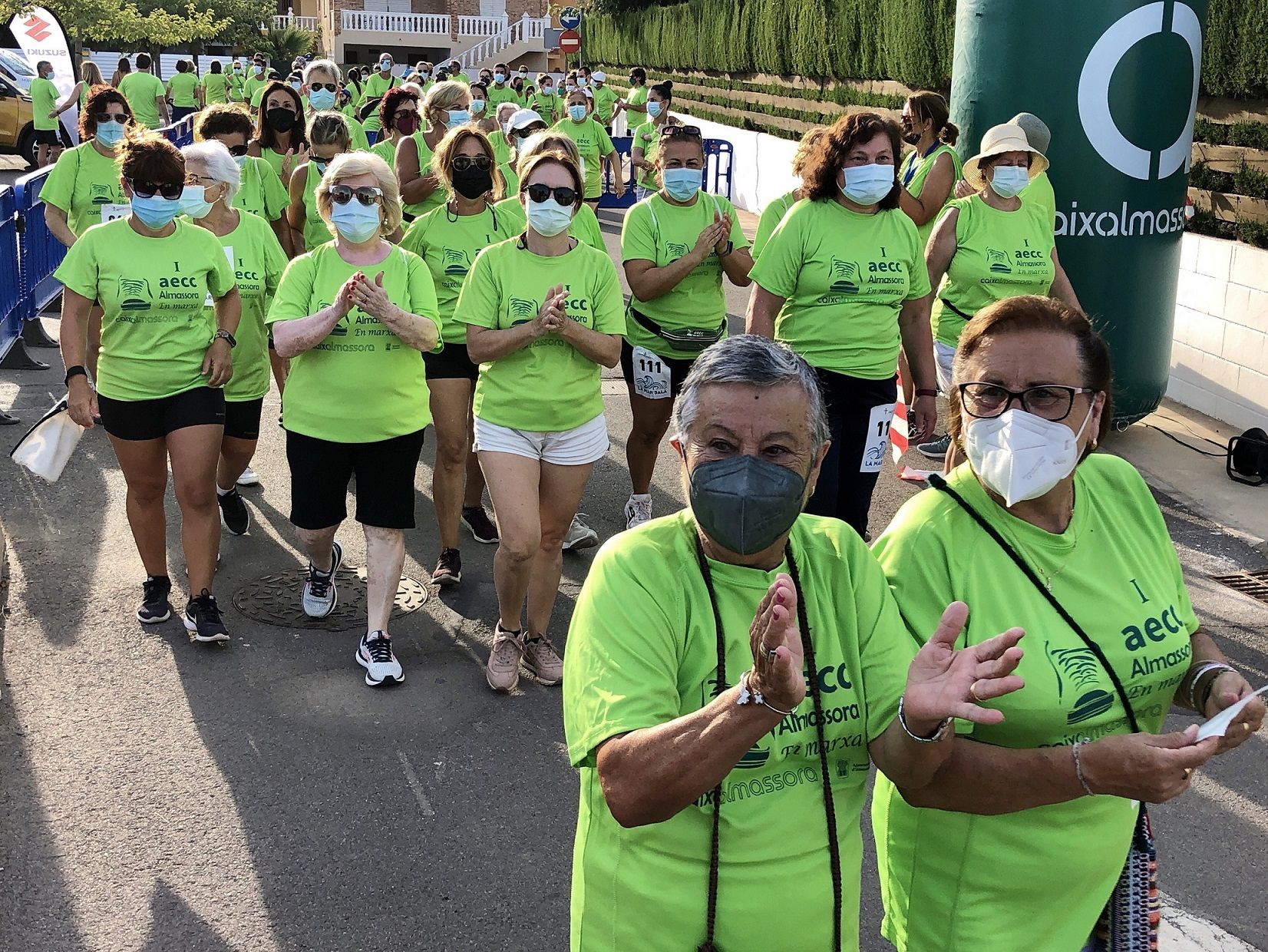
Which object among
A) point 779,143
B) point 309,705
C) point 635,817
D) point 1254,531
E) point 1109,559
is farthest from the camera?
point 779,143

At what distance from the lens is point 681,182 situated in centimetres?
683

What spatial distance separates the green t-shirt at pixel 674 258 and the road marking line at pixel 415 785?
2.64 meters

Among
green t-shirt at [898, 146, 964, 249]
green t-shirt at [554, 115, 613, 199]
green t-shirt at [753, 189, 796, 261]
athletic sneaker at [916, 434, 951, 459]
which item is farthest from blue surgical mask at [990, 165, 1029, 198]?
green t-shirt at [554, 115, 613, 199]

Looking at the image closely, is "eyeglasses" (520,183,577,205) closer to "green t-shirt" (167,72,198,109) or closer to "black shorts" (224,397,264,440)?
"black shorts" (224,397,264,440)

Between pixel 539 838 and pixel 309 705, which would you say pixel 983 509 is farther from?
pixel 309 705

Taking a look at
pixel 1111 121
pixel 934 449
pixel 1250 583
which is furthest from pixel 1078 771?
pixel 1111 121

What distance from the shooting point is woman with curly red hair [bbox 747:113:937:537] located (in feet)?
18.1

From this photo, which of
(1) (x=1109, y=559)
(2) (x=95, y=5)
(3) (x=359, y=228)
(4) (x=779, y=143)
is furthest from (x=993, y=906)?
(2) (x=95, y=5)

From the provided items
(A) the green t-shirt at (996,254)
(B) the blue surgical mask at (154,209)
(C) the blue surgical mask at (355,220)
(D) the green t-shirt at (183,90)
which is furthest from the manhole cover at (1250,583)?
(D) the green t-shirt at (183,90)

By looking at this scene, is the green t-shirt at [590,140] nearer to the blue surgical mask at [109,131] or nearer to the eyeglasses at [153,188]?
the blue surgical mask at [109,131]

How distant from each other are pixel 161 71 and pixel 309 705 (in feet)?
180

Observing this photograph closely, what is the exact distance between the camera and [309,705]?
17.6 feet

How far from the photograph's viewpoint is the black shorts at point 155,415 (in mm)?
5703

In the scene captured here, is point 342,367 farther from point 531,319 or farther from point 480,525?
point 480,525
